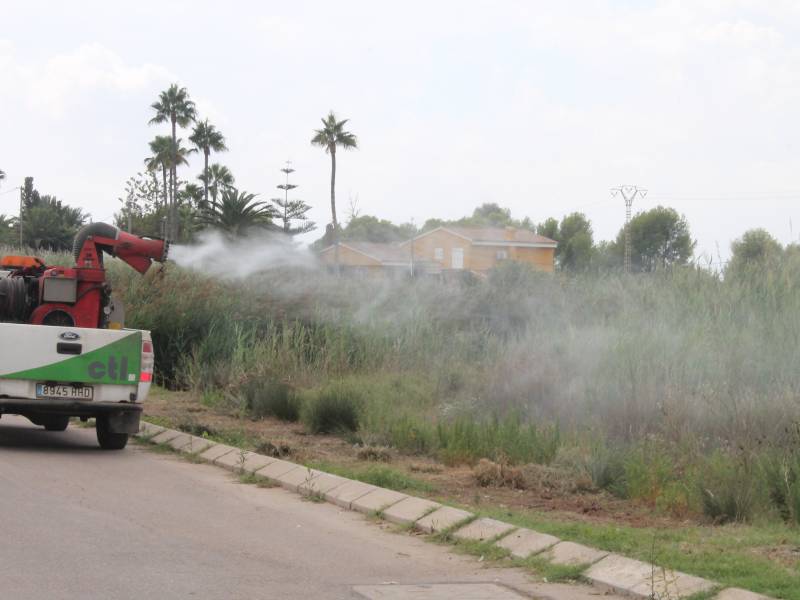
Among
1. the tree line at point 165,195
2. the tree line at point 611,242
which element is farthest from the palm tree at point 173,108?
the tree line at point 611,242

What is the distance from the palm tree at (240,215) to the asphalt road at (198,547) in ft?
52.1

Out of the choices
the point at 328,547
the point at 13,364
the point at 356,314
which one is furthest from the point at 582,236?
the point at 328,547

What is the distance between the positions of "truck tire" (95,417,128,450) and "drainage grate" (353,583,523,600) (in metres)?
7.34

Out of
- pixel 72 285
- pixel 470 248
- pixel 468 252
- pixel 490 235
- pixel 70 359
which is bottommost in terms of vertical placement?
pixel 70 359

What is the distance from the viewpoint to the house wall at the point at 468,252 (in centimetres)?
2566

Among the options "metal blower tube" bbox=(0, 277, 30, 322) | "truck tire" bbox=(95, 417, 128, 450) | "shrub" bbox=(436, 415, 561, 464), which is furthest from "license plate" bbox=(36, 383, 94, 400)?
"shrub" bbox=(436, 415, 561, 464)

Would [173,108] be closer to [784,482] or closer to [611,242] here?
[611,242]

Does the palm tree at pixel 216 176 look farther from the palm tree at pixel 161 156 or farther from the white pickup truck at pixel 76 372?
the white pickup truck at pixel 76 372

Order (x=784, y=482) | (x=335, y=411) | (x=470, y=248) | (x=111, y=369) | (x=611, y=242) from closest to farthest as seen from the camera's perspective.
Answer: (x=784, y=482)
(x=111, y=369)
(x=335, y=411)
(x=470, y=248)
(x=611, y=242)

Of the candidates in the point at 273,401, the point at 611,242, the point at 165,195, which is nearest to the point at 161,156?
the point at 165,195

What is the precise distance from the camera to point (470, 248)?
26438 millimetres

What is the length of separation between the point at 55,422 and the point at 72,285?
2.87m

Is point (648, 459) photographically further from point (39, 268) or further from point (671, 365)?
point (39, 268)

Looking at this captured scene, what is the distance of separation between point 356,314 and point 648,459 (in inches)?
476
